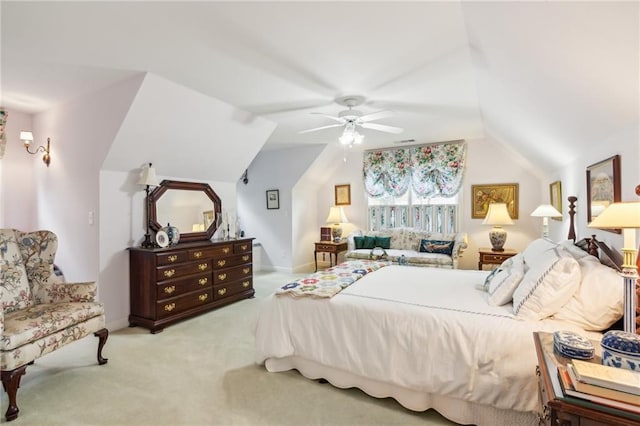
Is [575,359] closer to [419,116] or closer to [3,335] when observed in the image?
[3,335]

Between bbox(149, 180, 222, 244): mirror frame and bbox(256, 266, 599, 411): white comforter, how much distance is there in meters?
2.14

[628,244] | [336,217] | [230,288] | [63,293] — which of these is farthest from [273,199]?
[628,244]

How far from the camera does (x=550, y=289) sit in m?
1.75

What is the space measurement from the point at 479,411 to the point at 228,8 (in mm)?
2779

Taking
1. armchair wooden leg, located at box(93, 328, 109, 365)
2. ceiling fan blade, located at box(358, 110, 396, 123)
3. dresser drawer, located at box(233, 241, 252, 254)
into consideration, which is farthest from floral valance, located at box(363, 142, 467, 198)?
armchair wooden leg, located at box(93, 328, 109, 365)

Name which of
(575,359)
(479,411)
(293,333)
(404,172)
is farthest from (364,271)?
(404,172)

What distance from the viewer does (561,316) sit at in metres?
1.76

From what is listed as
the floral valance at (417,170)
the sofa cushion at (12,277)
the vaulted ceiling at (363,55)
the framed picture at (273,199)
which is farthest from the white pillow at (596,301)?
the framed picture at (273,199)

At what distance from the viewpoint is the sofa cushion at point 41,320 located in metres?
1.97

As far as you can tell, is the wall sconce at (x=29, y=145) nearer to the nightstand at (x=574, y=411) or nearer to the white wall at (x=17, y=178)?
the white wall at (x=17, y=178)

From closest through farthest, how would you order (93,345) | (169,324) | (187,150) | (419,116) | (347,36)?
(347,36) < (93,345) < (169,324) < (187,150) < (419,116)

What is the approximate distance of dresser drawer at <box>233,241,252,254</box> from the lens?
4312mm

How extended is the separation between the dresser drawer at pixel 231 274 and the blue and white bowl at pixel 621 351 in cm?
372

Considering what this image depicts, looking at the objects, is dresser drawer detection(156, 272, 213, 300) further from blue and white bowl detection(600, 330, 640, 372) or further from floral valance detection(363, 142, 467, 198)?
floral valance detection(363, 142, 467, 198)
